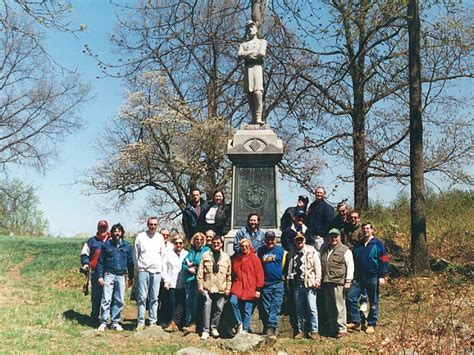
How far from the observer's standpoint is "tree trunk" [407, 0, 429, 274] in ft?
40.4

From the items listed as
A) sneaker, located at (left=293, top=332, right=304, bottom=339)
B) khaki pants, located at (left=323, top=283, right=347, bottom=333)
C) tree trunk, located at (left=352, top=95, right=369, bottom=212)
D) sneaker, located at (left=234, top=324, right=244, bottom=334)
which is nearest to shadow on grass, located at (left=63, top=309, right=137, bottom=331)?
sneaker, located at (left=234, top=324, right=244, bottom=334)

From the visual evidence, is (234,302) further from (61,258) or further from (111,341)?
(61,258)

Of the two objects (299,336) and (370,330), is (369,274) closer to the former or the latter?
(370,330)

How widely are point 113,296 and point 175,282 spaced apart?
105 centimetres

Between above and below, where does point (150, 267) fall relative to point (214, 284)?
above

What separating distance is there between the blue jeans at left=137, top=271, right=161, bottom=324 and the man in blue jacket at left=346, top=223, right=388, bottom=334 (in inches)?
121

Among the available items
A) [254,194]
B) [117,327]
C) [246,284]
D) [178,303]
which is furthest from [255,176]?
Result: [117,327]

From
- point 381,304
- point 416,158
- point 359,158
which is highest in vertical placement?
point 359,158

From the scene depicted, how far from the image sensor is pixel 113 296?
9000 mm

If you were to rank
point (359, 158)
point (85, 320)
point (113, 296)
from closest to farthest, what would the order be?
point (113, 296) < point (85, 320) < point (359, 158)

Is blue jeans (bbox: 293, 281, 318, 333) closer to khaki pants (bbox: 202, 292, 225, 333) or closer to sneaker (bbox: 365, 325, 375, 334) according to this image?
sneaker (bbox: 365, 325, 375, 334)

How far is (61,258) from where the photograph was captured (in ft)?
57.1

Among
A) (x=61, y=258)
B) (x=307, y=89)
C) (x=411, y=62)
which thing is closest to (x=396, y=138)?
(x=307, y=89)

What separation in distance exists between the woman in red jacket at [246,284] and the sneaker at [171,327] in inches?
44.7
